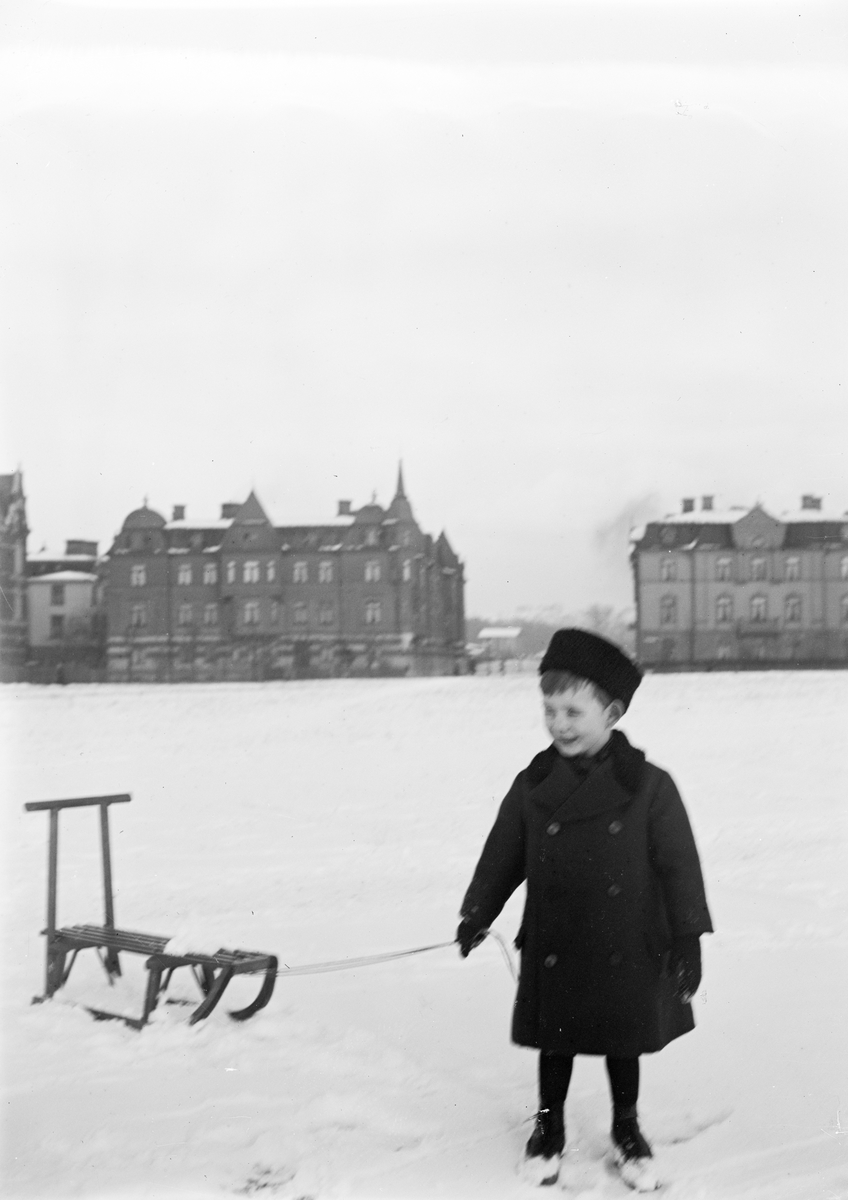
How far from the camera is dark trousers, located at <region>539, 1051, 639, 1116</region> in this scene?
2605mm

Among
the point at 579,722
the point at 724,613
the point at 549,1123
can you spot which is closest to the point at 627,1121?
the point at 549,1123

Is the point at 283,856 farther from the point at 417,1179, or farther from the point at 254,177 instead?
the point at 254,177

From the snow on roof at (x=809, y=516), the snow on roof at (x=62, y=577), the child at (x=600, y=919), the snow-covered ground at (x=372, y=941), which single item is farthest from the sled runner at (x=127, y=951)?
the snow on roof at (x=809, y=516)

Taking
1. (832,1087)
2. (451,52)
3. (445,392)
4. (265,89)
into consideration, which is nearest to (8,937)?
(445,392)

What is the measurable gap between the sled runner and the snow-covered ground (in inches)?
2.5

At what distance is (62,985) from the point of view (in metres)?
3.52

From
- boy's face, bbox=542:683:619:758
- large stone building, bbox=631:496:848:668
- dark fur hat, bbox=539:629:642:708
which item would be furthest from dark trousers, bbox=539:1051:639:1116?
large stone building, bbox=631:496:848:668

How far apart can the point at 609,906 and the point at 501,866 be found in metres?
0.28

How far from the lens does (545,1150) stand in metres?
2.63

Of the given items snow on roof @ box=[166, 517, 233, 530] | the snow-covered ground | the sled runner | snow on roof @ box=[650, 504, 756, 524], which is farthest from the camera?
snow on roof @ box=[166, 517, 233, 530]

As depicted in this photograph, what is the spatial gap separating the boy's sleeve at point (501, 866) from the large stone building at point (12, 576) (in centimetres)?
187

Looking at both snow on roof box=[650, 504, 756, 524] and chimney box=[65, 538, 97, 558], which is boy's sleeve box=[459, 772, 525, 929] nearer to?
snow on roof box=[650, 504, 756, 524]

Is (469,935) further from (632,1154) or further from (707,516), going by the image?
(707,516)

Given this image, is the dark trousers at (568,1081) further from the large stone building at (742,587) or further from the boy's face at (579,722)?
the large stone building at (742,587)
